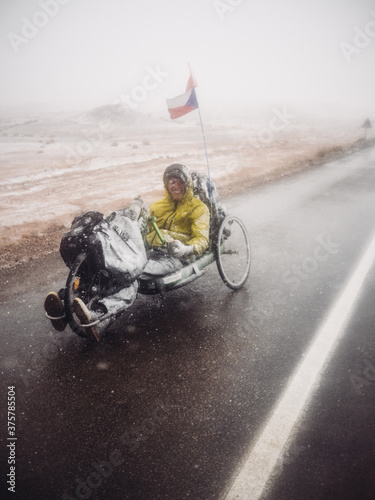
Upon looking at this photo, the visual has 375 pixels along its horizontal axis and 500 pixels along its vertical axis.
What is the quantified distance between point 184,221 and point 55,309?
198 centimetres

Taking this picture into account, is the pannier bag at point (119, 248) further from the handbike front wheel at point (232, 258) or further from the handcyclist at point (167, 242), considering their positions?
the handbike front wheel at point (232, 258)

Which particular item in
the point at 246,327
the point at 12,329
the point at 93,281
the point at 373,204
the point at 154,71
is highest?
the point at 154,71

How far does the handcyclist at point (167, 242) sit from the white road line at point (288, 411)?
156 cm

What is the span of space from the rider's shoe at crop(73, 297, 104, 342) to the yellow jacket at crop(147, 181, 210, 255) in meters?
1.40

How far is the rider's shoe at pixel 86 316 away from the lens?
2.44 meters

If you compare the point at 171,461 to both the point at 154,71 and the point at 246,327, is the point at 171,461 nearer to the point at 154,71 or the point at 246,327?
the point at 246,327

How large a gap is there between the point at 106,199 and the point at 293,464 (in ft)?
28.2

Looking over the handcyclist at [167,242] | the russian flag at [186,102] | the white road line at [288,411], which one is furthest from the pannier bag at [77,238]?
the russian flag at [186,102]

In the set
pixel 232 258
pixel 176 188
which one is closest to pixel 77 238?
pixel 176 188

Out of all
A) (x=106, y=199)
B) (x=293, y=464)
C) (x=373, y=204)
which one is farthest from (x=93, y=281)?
(x=373, y=204)

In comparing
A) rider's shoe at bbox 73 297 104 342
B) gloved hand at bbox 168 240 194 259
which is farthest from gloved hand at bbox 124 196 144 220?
rider's shoe at bbox 73 297 104 342

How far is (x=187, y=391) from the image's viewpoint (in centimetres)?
247

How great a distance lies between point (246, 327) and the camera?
3.25 meters

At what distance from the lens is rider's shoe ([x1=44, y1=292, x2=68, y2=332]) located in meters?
2.63
